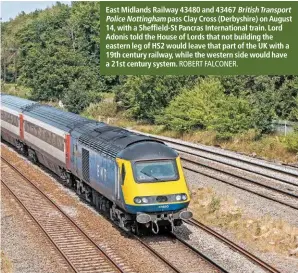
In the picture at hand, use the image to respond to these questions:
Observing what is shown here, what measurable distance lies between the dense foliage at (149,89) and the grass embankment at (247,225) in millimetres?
14542

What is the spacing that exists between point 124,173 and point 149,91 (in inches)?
1308

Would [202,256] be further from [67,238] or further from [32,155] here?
[32,155]

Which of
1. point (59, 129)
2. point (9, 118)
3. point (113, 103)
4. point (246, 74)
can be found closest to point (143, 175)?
point (59, 129)

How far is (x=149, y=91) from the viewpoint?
162 feet

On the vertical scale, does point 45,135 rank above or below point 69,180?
above

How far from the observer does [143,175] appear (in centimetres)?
1655

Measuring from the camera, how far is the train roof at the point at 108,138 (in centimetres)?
1703

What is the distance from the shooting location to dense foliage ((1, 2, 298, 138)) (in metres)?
38.3

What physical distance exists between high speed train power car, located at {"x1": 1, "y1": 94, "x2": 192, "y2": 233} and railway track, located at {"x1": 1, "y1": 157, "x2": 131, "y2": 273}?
1318 mm

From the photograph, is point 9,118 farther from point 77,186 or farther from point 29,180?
point 77,186

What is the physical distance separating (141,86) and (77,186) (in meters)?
28.3

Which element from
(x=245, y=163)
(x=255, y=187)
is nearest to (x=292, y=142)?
(x=245, y=163)

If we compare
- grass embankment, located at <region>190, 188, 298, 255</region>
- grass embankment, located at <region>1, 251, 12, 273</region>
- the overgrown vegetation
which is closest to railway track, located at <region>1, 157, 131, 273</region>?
grass embankment, located at <region>1, 251, 12, 273</region>

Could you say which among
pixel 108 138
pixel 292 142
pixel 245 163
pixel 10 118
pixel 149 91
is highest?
pixel 108 138
